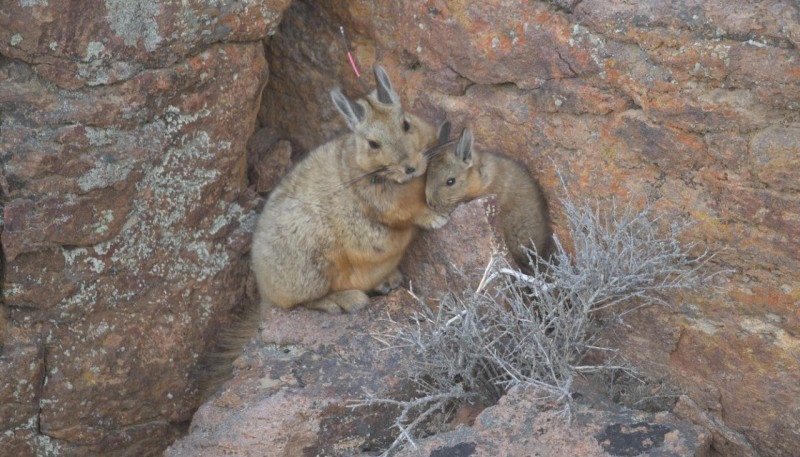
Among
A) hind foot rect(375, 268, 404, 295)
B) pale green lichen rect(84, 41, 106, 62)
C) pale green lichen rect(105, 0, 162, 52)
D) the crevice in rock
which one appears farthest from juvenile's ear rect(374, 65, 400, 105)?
the crevice in rock

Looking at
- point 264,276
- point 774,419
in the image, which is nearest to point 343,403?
point 264,276

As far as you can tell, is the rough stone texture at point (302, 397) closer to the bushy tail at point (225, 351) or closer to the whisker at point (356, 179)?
the bushy tail at point (225, 351)

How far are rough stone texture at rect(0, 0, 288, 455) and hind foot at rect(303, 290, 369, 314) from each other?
2.00 feet

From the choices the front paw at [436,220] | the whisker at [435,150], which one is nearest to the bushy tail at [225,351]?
the front paw at [436,220]

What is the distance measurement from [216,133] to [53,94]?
982 mm

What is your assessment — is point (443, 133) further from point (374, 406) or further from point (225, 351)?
point (225, 351)

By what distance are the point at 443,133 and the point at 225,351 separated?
1.91m

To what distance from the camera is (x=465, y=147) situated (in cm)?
598

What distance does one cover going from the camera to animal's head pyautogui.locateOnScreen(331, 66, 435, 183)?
19.1 ft

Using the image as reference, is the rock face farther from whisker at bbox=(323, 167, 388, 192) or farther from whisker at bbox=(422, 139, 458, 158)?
whisker at bbox=(323, 167, 388, 192)

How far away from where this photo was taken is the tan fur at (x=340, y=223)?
239 inches

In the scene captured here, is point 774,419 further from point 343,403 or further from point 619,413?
point 343,403

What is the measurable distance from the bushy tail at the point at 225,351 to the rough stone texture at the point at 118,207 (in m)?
0.08

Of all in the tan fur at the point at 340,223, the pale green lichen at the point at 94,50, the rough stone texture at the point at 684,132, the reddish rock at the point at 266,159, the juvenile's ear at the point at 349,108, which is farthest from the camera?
the reddish rock at the point at 266,159
